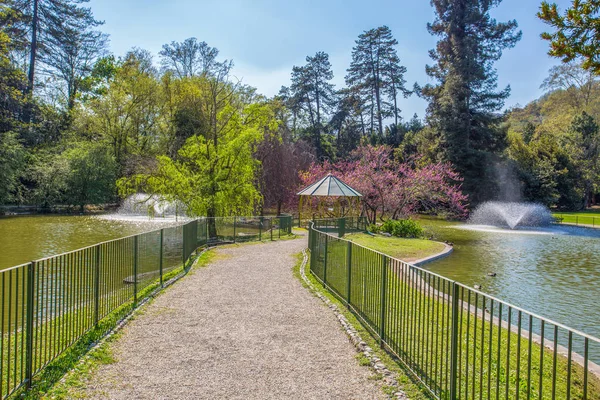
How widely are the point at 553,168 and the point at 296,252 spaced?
125 feet

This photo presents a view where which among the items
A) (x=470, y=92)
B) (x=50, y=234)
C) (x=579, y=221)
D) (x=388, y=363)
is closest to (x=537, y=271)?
(x=388, y=363)

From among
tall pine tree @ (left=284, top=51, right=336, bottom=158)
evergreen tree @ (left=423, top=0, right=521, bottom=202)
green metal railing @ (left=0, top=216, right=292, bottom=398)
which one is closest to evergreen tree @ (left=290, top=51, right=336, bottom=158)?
tall pine tree @ (left=284, top=51, right=336, bottom=158)

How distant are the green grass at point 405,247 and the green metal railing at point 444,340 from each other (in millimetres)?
7095

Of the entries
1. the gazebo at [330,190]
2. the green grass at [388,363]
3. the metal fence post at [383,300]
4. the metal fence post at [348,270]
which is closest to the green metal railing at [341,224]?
the gazebo at [330,190]

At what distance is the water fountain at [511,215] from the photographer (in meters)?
33.2

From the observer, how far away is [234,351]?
544cm

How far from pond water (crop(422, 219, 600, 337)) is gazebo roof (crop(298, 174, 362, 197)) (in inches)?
218

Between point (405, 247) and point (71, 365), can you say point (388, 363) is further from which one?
point (405, 247)

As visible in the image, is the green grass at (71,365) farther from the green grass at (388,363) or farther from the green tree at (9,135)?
the green tree at (9,135)

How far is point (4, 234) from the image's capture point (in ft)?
71.1

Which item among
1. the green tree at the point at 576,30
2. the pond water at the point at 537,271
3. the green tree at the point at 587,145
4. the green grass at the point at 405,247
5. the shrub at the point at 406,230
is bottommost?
the pond water at the point at 537,271

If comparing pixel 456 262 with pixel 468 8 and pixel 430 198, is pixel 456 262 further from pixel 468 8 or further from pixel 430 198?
pixel 468 8

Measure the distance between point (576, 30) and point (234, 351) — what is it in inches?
268

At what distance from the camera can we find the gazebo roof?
21562 millimetres
